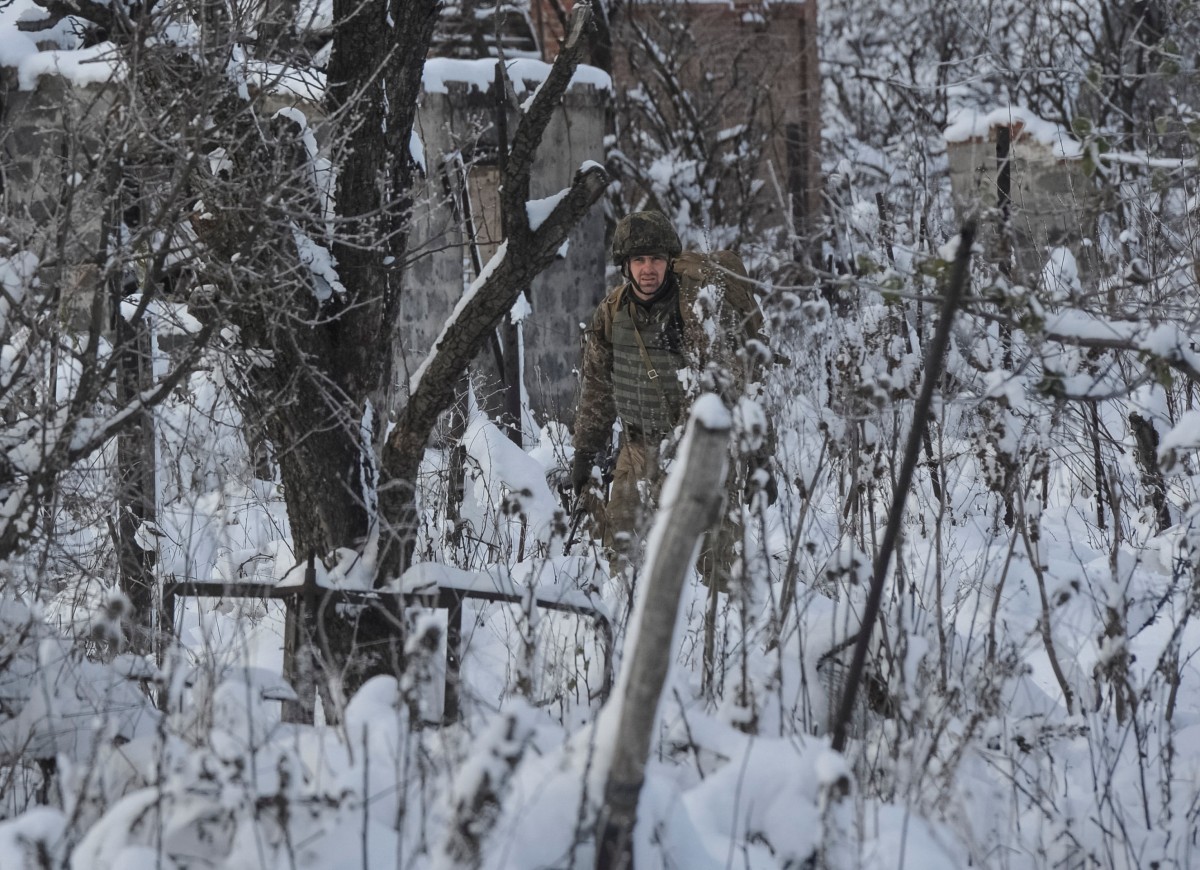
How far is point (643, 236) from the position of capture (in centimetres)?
541

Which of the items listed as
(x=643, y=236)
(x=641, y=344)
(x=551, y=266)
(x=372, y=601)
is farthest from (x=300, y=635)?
(x=551, y=266)

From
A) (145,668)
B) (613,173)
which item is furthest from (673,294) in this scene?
(613,173)

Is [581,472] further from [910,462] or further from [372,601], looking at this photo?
[910,462]

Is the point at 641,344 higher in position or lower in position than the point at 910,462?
higher

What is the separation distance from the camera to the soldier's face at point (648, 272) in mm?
5484

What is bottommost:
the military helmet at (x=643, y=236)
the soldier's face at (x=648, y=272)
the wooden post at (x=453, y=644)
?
the wooden post at (x=453, y=644)

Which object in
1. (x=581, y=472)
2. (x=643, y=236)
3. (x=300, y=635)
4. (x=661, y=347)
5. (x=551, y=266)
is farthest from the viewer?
(x=551, y=266)

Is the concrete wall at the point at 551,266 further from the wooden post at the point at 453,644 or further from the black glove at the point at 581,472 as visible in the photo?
the wooden post at the point at 453,644

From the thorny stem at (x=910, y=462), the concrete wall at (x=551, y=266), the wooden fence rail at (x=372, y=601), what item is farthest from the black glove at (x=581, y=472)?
the thorny stem at (x=910, y=462)

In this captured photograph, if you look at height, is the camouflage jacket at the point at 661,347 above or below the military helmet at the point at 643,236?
below

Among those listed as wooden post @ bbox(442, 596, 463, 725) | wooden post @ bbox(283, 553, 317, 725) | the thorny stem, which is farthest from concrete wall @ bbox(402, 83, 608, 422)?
the thorny stem

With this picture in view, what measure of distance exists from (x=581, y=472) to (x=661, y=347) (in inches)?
28.8

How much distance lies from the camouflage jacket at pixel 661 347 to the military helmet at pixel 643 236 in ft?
0.44

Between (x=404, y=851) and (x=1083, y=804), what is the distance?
5.59 feet
